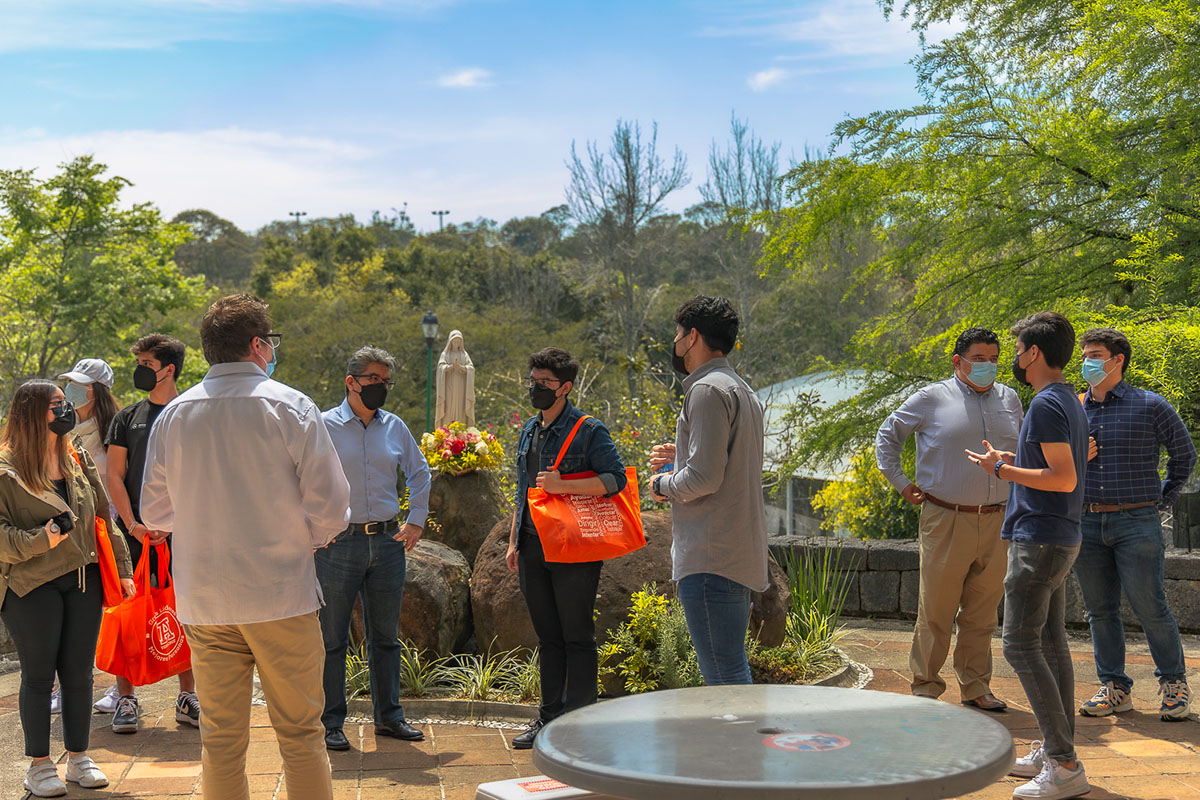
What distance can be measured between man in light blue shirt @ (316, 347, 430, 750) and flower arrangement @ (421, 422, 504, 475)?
2097 millimetres

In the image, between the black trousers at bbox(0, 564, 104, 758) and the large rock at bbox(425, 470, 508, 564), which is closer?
the black trousers at bbox(0, 564, 104, 758)

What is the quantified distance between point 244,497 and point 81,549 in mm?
1561

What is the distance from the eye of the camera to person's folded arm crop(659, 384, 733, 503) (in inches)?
146

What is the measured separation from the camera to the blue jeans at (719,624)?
3.77 metres

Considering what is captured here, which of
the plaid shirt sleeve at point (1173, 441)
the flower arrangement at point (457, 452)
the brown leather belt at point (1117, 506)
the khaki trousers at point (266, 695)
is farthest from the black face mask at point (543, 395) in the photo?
the plaid shirt sleeve at point (1173, 441)

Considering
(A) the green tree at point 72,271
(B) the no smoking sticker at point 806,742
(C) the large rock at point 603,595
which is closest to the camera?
(B) the no smoking sticker at point 806,742

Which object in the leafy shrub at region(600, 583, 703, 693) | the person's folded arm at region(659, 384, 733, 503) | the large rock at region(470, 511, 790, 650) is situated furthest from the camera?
the large rock at region(470, 511, 790, 650)

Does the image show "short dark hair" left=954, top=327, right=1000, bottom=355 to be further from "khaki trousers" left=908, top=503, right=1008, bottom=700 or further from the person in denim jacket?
the person in denim jacket

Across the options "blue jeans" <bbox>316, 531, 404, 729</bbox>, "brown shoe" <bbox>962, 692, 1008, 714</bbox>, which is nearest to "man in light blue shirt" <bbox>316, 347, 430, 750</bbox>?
"blue jeans" <bbox>316, 531, 404, 729</bbox>

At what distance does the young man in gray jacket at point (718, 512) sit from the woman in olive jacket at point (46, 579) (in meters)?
2.45

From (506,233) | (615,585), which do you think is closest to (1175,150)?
(615,585)

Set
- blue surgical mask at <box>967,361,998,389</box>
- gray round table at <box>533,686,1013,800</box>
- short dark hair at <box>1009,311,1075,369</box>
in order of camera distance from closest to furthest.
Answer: gray round table at <box>533,686,1013,800</box> < short dark hair at <box>1009,311,1075,369</box> < blue surgical mask at <box>967,361,998,389</box>

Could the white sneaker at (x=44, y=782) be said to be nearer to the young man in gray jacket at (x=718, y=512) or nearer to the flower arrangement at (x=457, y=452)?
the young man in gray jacket at (x=718, y=512)

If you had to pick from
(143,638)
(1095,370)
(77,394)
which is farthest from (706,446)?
(77,394)
